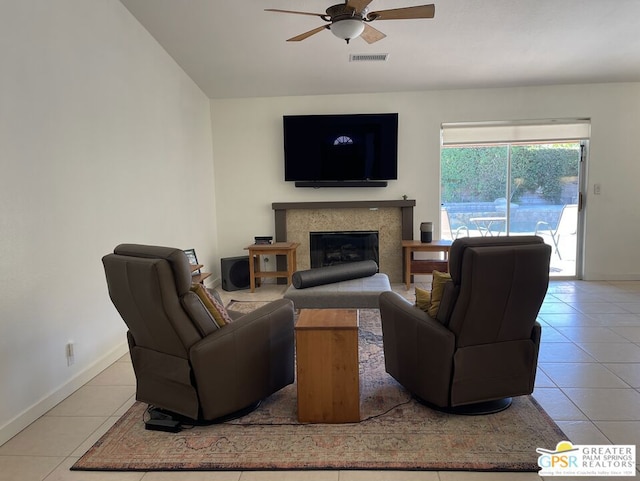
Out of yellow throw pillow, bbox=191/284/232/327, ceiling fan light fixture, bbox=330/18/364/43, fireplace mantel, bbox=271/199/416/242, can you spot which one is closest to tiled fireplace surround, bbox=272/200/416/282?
fireplace mantel, bbox=271/199/416/242

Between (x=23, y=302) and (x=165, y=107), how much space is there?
2.54 metres

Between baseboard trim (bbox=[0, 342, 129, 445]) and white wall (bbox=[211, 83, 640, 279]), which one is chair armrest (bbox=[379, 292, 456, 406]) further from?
white wall (bbox=[211, 83, 640, 279])

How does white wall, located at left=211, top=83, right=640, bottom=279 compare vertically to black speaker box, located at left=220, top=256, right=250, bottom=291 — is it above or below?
above

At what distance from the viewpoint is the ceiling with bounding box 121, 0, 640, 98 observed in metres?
3.43

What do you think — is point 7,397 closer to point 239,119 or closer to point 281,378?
point 281,378

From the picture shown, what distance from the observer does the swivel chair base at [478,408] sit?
2311 mm

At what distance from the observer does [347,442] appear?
6.79 feet

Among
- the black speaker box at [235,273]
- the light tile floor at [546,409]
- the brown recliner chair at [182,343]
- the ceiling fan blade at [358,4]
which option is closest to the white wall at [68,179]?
the light tile floor at [546,409]

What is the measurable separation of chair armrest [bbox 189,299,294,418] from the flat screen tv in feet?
11.0

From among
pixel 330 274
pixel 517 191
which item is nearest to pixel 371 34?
pixel 330 274

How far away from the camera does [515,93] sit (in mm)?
5453

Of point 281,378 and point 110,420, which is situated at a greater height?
point 281,378

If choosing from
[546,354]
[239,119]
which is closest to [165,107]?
[239,119]

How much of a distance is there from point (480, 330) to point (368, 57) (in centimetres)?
331
